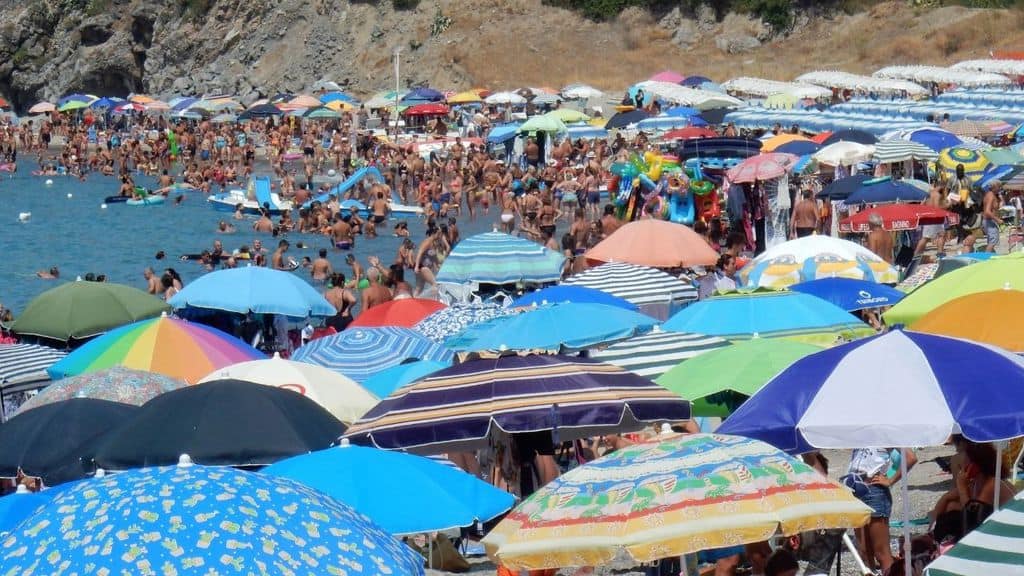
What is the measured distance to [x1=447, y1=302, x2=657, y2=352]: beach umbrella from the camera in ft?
34.1

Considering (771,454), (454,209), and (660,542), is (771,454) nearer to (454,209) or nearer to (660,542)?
(660,542)

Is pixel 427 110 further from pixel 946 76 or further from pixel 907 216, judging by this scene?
pixel 907 216

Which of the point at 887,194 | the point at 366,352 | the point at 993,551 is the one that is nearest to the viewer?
the point at 993,551

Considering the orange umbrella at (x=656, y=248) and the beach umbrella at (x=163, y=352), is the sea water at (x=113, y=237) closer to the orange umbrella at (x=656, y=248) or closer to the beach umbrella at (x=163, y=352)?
the orange umbrella at (x=656, y=248)

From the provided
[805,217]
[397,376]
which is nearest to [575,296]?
[397,376]

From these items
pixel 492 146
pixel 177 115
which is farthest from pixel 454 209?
pixel 177 115

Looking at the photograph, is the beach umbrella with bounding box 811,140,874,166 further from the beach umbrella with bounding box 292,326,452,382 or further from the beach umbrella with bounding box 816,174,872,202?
the beach umbrella with bounding box 292,326,452,382

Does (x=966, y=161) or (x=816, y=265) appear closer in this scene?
(x=816, y=265)

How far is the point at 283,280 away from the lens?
14562mm

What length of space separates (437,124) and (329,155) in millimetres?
3046

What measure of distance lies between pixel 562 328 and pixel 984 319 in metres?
3.12

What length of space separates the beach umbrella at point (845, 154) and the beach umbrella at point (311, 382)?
1410cm

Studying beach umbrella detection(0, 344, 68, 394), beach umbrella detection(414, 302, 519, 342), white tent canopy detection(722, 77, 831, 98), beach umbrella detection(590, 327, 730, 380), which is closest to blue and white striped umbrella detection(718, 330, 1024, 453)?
beach umbrella detection(590, 327, 730, 380)

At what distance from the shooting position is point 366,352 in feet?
39.6
